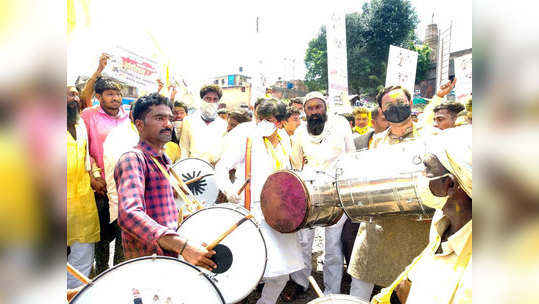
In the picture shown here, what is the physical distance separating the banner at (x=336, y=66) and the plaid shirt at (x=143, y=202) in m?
4.61

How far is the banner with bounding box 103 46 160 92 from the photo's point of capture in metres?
4.78

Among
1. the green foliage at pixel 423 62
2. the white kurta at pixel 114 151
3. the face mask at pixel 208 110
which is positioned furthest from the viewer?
the green foliage at pixel 423 62

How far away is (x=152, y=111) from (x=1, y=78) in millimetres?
1820

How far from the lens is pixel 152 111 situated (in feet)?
7.93

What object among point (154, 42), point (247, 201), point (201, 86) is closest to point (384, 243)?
point (247, 201)

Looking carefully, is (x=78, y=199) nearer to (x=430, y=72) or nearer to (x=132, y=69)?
(x=132, y=69)

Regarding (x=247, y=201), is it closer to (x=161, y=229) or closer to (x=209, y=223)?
(x=209, y=223)

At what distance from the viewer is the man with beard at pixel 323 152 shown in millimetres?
3930

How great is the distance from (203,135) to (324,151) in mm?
2354

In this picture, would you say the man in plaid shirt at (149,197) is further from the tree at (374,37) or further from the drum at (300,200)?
the tree at (374,37)

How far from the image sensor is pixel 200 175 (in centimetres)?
488

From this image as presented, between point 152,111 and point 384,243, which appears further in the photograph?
point 384,243

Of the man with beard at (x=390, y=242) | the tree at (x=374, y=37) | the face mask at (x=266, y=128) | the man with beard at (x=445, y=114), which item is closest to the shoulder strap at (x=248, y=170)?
the face mask at (x=266, y=128)

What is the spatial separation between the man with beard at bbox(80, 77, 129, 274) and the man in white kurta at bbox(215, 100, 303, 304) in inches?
54.4
